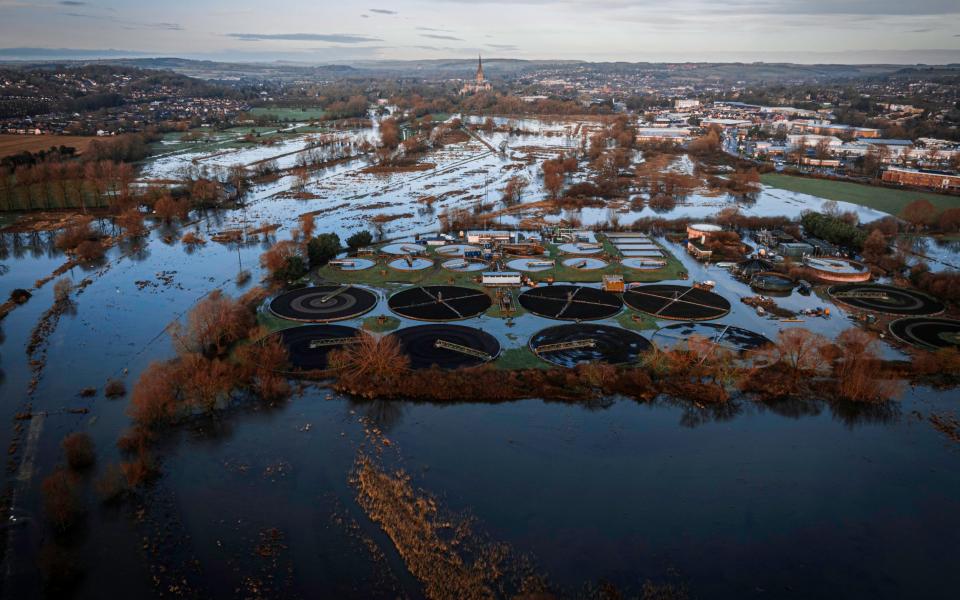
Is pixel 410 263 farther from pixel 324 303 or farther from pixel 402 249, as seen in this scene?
pixel 324 303

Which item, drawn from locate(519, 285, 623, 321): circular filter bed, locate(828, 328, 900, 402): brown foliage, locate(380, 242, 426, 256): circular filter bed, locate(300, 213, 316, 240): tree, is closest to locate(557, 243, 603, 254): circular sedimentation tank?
locate(519, 285, 623, 321): circular filter bed

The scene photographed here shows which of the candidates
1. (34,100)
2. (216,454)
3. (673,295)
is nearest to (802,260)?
(673,295)

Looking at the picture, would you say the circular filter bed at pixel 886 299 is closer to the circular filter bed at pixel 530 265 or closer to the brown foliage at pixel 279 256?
the circular filter bed at pixel 530 265

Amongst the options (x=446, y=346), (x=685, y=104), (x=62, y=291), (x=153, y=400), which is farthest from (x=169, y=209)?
(x=685, y=104)

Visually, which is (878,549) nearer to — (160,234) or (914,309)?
(914,309)

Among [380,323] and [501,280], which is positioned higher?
[501,280]
